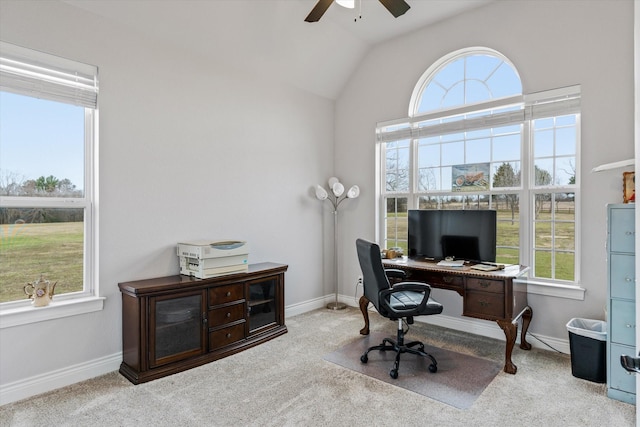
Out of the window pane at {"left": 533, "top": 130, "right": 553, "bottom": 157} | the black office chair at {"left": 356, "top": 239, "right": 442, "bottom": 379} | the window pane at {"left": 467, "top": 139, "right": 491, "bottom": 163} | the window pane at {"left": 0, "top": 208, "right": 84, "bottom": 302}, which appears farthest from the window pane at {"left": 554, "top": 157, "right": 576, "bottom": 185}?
the window pane at {"left": 0, "top": 208, "right": 84, "bottom": 302}

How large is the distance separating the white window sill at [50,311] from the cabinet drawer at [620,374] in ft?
12.3

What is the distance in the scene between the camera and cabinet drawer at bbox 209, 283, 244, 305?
10.0 ft

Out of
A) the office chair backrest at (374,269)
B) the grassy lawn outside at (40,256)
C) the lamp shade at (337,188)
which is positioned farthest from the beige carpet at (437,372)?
the grassy lawn outside at (40,256)

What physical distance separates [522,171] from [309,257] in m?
2.58

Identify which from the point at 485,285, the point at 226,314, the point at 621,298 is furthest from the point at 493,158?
the point at 226,314

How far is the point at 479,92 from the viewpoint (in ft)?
12.3

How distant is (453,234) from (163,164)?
2836 mm

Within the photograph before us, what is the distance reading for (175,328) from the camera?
2846mm

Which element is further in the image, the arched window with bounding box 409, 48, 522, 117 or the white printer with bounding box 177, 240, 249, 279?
the arched window with bounding box 409, 48, 522, 117

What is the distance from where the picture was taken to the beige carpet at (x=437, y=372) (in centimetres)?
249

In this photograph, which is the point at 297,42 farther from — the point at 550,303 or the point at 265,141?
the point at 550,303

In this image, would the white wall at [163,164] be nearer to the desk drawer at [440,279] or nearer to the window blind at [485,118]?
the window blind at [485,118]

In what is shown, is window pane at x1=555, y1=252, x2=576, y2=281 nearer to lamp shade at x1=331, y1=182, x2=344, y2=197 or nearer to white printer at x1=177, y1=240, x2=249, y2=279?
lamp shade at x1=331, y1=182, x2=344, y2=197

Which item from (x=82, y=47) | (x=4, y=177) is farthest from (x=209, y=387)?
(x=82, y=47)
